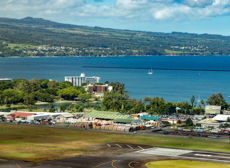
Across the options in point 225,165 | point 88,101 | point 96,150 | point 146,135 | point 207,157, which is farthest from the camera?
point 88,101

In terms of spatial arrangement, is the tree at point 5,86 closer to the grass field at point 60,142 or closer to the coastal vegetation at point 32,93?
the coastal vegetation at point 32,93

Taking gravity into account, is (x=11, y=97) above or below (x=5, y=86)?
below

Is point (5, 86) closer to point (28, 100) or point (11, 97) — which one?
point (11, 97)

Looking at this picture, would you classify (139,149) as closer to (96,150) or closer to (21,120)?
(96,150)

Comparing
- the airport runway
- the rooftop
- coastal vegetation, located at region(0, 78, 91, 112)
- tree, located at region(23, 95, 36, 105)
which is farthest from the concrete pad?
tree, located at region(23, 95, 36, 105)

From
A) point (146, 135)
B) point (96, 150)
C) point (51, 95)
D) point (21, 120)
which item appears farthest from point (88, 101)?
point (96, 150)

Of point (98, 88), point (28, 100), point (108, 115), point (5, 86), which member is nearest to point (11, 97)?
point (28, 100)

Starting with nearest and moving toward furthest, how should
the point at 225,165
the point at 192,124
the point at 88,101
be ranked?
the point at 225,165
the point at 192,124
the point at 88,101
